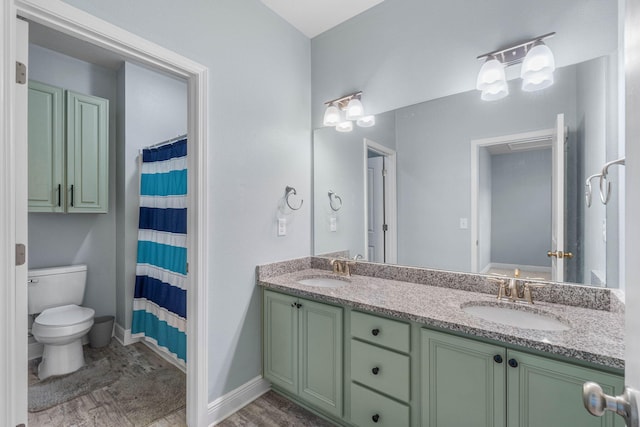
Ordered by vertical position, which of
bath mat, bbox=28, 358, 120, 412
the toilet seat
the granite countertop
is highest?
the granite countertop

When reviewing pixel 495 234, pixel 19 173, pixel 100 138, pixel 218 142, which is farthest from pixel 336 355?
pixel 100 138

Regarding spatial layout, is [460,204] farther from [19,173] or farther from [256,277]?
[19,173]

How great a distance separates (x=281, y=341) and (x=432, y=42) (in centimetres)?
212

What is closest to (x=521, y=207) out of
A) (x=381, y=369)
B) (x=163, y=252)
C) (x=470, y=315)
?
(x=470, y=315)

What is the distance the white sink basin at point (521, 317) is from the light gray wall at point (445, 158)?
281 mm

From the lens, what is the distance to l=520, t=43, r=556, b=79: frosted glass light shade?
1425mm

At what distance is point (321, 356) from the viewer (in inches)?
66.4

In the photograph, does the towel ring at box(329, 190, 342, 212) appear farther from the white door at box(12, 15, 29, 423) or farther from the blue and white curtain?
the white door at box(12, 15, 29, 423)

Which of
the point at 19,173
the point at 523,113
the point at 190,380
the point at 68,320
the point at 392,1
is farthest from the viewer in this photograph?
the point at 68,320

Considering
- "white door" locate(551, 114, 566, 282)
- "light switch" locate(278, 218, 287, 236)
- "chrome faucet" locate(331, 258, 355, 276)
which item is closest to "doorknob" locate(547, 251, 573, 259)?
"white door" locate(551, 114, 566, 282)

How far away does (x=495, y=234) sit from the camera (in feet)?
5.47

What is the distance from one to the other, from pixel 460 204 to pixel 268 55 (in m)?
1.65

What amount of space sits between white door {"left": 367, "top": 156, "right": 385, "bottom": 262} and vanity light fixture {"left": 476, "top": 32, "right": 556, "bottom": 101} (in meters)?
0.77

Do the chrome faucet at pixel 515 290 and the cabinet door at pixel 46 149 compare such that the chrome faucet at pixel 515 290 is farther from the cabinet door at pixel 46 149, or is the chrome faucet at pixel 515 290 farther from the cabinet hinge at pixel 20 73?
the cabinet door at pixel 46 149
